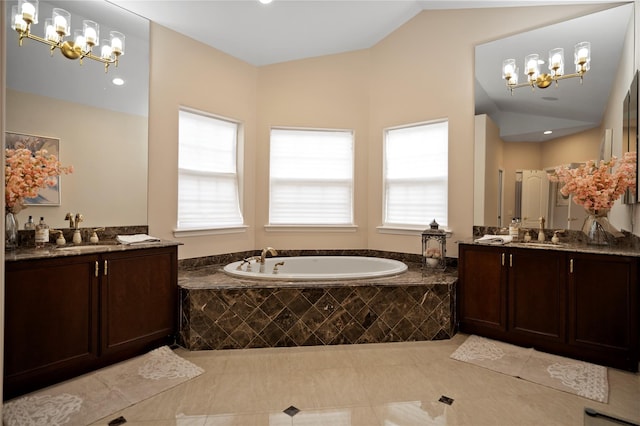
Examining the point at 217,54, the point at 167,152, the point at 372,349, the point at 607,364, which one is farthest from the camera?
the point at 217,54

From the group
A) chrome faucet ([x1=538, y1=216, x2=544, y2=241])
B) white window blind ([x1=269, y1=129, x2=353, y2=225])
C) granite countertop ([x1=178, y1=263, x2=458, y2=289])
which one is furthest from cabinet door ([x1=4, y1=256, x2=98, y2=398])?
chrome faucet ([x1=538, y1=216, x2=544, y2=241])

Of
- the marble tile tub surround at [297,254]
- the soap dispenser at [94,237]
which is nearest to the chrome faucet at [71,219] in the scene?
the soap dispenser at [94,237]

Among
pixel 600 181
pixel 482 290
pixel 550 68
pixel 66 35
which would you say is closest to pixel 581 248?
pixel 600 181

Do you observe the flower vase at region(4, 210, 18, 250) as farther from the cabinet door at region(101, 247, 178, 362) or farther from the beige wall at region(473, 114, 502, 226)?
the beige wall at region(473, 114, 502, 226)

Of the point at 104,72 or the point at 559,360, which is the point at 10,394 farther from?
the point at 559,360

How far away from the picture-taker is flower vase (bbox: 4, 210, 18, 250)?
2.34 metres

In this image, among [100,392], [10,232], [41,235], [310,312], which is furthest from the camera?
[310,312]

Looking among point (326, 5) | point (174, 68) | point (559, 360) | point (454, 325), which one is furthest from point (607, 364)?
point (174, 68)

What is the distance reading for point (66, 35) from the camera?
9.16 ft

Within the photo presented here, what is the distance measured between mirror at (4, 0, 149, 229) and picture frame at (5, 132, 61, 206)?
2 centimetres

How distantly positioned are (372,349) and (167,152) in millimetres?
2586

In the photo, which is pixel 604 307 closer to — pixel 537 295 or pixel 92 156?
pixel 537 295

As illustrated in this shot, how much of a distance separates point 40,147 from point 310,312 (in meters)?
2.36

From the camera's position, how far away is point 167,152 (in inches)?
→ 138
